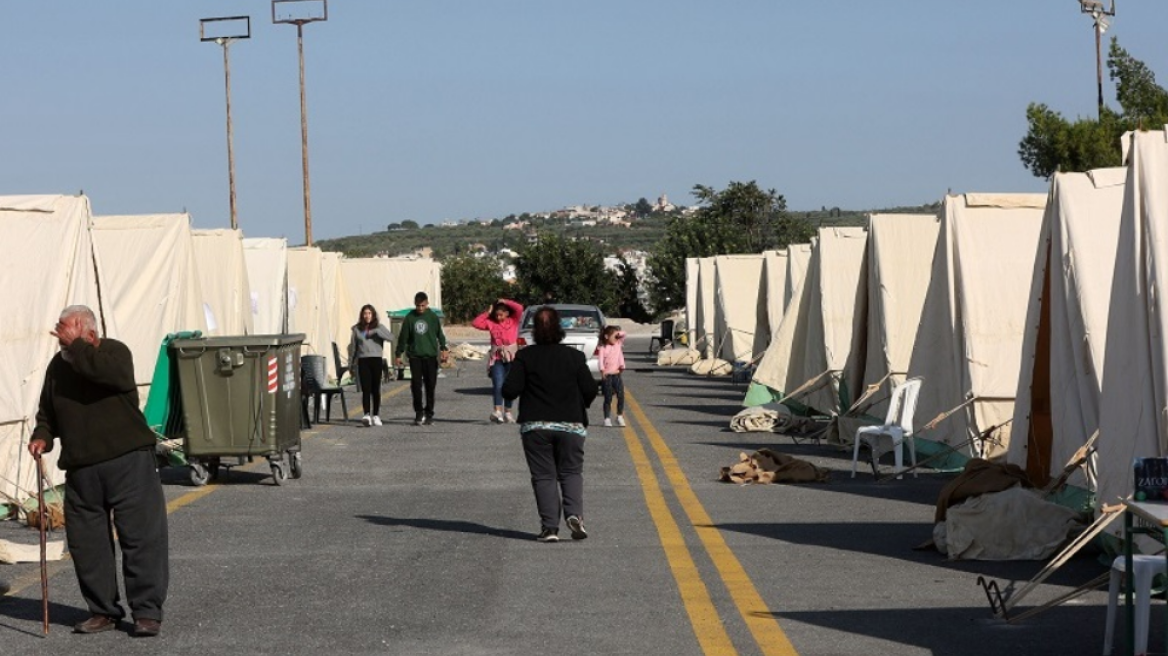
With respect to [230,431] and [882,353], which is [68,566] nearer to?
[230,431]

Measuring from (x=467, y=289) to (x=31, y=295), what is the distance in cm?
7979

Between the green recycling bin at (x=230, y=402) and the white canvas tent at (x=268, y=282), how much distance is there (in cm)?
1523

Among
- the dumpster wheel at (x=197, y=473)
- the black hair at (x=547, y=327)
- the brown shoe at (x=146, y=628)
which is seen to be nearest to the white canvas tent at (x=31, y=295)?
the dumpster wheel at (x=197, y=473)

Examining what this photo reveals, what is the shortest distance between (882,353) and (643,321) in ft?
238

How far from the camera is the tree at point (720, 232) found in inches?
3438

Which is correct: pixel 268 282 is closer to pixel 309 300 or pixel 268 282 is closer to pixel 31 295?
pixel 309 300

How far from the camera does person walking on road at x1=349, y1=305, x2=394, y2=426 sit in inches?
986

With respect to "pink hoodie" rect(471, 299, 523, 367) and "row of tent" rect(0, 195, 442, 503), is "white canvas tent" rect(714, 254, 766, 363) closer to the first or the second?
"row of tent" rect(0, 195, 442, 503)

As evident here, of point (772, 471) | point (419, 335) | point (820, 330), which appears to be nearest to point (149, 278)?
point (419, 335)

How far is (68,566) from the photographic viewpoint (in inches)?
466

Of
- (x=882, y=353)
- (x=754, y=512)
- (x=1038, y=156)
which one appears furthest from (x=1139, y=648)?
(x=1038, y=156)

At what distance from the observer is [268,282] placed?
32719 millimetres

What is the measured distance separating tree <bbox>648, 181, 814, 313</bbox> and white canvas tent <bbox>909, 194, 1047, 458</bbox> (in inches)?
2588

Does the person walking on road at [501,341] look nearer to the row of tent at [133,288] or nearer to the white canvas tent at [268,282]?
the row of tent at [133,288]
